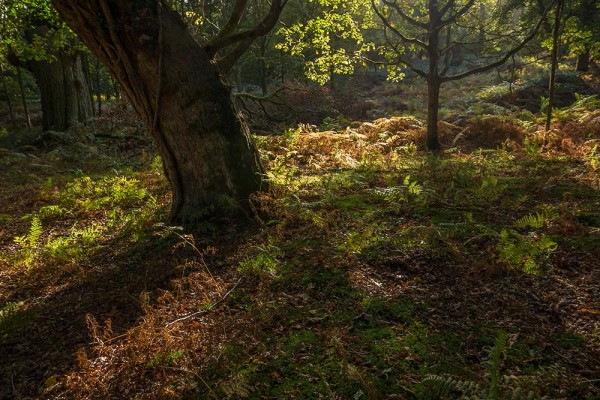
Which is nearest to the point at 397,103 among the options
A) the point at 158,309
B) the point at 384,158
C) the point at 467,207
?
the point at 384,158

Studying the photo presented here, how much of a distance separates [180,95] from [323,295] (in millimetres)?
3239

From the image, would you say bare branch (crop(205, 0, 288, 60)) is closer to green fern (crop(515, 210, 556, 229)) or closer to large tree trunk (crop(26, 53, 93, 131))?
green fern (crop(515, 210, 556, 229))

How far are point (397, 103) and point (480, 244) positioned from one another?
18.9 meters

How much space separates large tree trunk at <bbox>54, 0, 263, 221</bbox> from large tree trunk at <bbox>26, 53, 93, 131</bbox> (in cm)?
1149

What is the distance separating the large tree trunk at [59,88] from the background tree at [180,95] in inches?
453

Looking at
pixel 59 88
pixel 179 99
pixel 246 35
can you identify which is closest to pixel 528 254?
pixel 179 99

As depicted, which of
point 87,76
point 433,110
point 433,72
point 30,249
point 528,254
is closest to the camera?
point 528,254

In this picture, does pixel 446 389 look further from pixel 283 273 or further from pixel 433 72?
pixel 433 72

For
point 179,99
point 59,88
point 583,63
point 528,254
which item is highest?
point 583,63

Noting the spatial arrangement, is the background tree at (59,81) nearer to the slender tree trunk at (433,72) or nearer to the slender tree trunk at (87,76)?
the slender tree trunk at (87,76)

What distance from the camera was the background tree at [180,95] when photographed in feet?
15.5

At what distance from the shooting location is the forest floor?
267cm

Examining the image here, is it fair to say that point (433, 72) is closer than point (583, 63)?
Yes

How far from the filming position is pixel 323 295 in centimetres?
371
